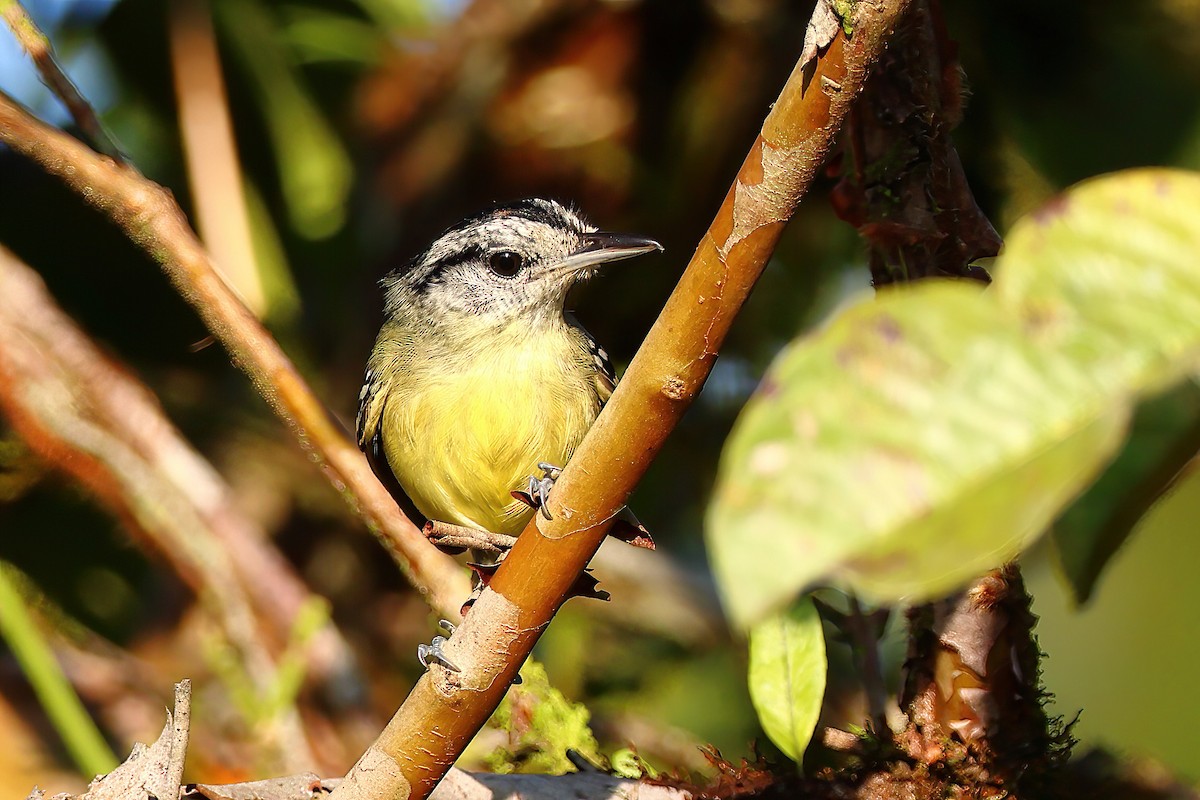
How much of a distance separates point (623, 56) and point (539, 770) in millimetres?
2528

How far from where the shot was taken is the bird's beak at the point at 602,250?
10.1 ft

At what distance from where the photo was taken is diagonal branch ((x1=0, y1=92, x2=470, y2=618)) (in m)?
1.95

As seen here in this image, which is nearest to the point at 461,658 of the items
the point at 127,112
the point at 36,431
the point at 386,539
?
the point at 386,539

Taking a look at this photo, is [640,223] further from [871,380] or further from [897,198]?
[871,380]

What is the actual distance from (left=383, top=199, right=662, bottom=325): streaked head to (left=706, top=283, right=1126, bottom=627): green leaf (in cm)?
236

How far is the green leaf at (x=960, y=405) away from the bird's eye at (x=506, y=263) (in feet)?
8.86

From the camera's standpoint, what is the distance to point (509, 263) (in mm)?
3553

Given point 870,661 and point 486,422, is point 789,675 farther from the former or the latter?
point 486,422

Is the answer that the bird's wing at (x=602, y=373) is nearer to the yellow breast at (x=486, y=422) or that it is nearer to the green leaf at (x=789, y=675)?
the yellow breast at (x=486, y=422)

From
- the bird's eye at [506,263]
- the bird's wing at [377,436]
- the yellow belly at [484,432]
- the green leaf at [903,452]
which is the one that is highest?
the green leaf at [903,452]

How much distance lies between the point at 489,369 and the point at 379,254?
54.6 inches

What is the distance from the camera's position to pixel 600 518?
4.58 ft

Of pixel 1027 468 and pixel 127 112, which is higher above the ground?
pixel 1027 468

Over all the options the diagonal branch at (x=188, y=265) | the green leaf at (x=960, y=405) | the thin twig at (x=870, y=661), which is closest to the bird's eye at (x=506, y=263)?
the diagonal branch at (x=188, y=265)
